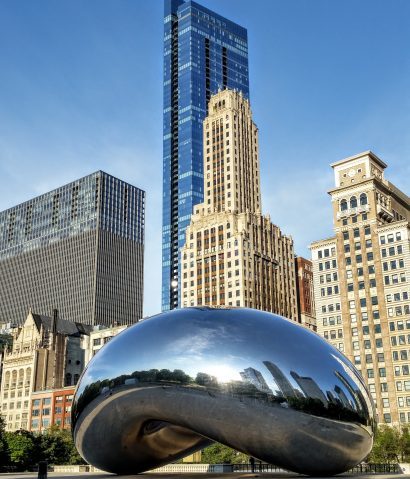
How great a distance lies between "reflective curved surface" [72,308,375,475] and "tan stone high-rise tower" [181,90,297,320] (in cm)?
9695

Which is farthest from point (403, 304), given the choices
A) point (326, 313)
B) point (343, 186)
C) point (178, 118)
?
point (178, 118)

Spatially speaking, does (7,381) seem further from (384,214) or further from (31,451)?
(384,214)

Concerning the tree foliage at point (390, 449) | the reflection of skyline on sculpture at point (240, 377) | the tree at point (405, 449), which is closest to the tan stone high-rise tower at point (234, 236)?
the tree foliage at point (390, 449)

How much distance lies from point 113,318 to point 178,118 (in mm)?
64189

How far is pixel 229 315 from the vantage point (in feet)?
59.2

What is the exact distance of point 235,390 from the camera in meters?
16.3

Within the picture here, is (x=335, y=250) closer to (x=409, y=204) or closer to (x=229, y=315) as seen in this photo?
(x=409, y=204)

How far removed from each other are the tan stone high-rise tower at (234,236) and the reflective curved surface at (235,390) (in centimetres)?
9695

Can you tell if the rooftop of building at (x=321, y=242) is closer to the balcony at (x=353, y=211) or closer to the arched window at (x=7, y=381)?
the balcony at (x=353, y=211)

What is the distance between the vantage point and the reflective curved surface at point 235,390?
1628cm

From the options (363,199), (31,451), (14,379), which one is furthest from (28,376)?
(363,199)

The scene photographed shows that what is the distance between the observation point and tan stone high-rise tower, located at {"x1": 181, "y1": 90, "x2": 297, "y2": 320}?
398ft

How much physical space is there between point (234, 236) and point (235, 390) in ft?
349

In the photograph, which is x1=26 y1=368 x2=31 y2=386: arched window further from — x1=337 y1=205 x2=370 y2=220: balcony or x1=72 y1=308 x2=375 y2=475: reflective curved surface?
x1=72 y1=308 x2=375 y2=475: reflective curved surface
